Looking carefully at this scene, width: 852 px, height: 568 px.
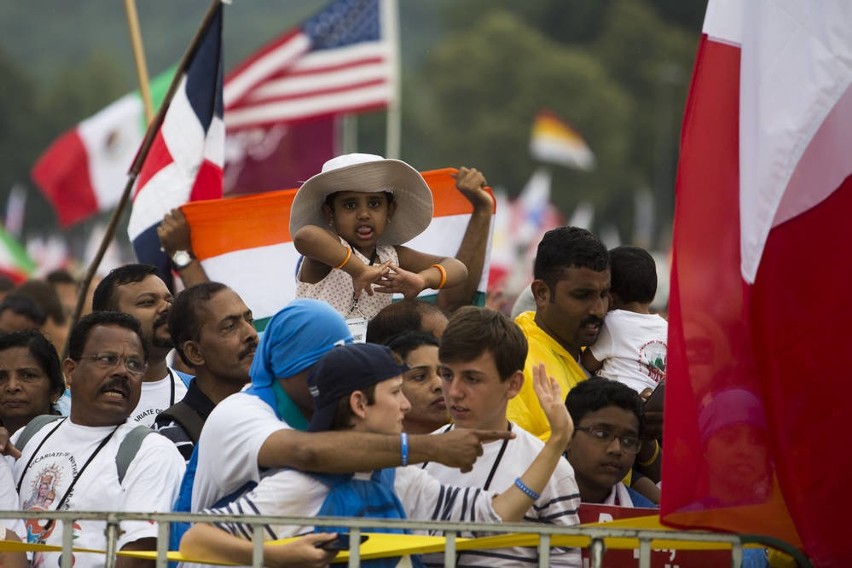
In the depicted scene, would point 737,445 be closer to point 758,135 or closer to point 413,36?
point 758,135

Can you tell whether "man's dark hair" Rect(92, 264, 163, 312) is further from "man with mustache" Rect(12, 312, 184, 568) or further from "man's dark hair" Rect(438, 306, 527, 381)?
"man's dark hair" Rect(438, 306, 527, 381)

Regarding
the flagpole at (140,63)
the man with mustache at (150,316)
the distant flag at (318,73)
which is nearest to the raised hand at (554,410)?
the man with mustache at (150,316)

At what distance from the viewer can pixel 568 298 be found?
658 cm

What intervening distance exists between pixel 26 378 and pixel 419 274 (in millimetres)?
1631

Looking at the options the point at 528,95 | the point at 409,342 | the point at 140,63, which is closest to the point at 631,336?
the point at 409,342

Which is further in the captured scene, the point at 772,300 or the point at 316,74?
the point at 316,74

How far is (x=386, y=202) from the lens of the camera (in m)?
6.96

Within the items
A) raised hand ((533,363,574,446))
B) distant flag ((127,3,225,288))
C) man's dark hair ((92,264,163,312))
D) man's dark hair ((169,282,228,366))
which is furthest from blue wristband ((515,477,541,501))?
distant flag ((127,3,225,288))

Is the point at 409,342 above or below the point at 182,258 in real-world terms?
below

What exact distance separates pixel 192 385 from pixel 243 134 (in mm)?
12704

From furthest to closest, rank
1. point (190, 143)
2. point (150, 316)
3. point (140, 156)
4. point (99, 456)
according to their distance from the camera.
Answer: point (190, 143), point (140, 156), point (150, 316), point (99, 456)

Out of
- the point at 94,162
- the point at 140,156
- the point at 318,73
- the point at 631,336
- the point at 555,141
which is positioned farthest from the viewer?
the point at 555,141

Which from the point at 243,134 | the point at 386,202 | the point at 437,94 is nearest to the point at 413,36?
the point at 437,94

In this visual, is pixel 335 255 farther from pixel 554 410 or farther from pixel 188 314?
pixel 554 410
